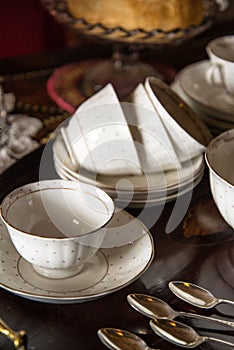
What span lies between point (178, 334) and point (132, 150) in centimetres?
24

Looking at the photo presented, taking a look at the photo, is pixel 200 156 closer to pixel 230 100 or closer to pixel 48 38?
pixel 230 100

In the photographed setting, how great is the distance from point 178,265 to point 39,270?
14cm

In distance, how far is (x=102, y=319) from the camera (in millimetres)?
606

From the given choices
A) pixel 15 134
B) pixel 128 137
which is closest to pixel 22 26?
pixel 15 134

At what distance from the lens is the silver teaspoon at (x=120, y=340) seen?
22.5 inches

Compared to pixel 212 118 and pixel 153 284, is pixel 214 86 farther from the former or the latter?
pixel 153 284

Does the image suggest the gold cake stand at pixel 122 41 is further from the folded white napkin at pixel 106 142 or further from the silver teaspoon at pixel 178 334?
the silver teaspoon at pixel 178 334

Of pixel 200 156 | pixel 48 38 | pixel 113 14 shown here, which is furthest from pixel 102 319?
pixel 48 38

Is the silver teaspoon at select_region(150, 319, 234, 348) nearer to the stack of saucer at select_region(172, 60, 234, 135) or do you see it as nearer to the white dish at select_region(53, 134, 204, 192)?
the white dish at select_region(53, 134, 204, 192)

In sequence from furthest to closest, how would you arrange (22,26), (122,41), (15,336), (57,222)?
(22,26)
(122,41)
(57,222)
(15,336)

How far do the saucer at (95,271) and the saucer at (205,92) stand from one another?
26 centimetres

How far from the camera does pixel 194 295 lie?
0.63 metres

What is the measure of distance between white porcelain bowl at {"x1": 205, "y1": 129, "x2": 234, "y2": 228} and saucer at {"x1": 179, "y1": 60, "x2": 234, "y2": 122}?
0.15 meters

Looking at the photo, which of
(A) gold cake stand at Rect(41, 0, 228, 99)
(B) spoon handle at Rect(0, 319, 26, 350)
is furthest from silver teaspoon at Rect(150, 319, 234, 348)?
(A) gold cake stand at Rect(41, 0, 228, 99)
